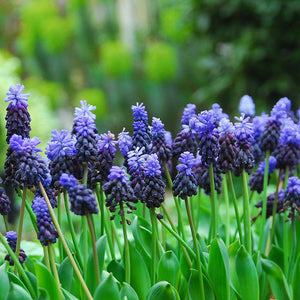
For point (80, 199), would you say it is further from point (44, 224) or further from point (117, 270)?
point (117, 270)

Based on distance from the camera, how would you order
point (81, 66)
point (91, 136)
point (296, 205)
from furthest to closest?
point (81, 66), point (296, 205), point (91, 136)

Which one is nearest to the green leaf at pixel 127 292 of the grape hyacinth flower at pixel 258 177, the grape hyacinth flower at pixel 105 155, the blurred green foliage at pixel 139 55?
the grape hyacinth flower at pixel 105 155

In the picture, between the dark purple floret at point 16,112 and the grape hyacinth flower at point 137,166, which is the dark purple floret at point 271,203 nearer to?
the grape hyacinth flower at point 137,166

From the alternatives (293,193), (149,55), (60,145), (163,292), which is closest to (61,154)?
(60,145)

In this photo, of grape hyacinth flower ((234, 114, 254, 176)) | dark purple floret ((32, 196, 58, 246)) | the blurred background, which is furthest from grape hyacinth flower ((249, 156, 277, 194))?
the blurred background

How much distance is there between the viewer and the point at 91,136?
1200mm

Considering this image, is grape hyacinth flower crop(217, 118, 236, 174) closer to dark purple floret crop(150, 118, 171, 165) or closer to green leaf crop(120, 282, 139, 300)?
dark purple floret crop(150, 118, 171, 165)

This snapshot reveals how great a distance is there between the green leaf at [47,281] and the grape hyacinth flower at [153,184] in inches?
10.8

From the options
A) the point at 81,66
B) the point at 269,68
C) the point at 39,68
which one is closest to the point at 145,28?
the point at 81,66

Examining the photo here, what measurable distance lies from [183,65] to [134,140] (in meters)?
9.06

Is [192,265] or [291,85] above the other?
[291,85]

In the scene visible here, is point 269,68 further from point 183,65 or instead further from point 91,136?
point 91,136

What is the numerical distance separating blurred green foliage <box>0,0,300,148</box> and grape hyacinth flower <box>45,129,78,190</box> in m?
4.87

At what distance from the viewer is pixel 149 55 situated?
10.0 meters
